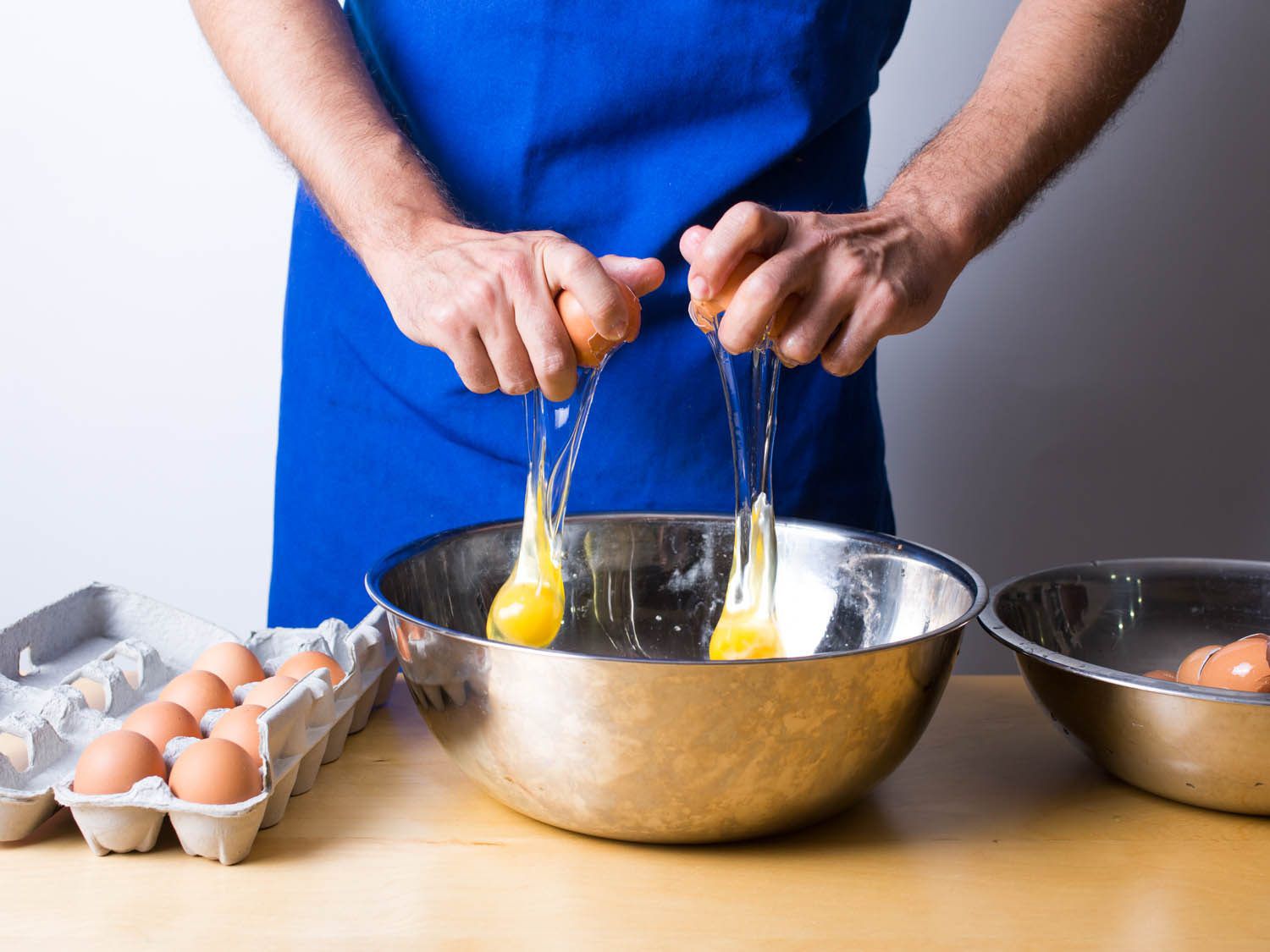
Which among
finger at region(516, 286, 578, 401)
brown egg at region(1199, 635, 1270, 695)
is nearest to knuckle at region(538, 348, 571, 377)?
finger at region(516, 286, 578, 401)

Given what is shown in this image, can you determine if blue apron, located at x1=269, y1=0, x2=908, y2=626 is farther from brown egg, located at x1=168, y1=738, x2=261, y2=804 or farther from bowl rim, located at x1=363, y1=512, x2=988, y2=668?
brown egg, located at x1=168, y1=738, x2=261, y2=804

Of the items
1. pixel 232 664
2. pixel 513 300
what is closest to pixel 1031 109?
pixel 513 300

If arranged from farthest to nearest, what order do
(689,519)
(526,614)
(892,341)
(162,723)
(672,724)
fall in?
(892,341), (689,519), (526,614), (162,723), (672,724)

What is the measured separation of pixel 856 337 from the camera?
853mm

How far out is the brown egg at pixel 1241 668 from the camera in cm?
72

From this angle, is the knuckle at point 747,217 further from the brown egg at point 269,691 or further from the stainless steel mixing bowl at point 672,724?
the brown egg at point 269,691

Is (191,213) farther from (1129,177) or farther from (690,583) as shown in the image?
(1129,177)

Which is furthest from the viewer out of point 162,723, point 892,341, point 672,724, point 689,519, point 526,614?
point 892,341

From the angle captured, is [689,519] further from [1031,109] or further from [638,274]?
[1031,109]

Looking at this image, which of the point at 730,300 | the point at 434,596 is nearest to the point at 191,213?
the point at 434,596

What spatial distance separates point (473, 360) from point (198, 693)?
27 cm

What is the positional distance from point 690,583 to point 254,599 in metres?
1.07

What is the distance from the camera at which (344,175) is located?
97 centimetres

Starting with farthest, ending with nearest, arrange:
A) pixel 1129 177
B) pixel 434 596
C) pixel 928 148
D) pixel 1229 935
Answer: pixel 1129 177, pixel 928 148, pixel 434 596, pixel 1229 935
